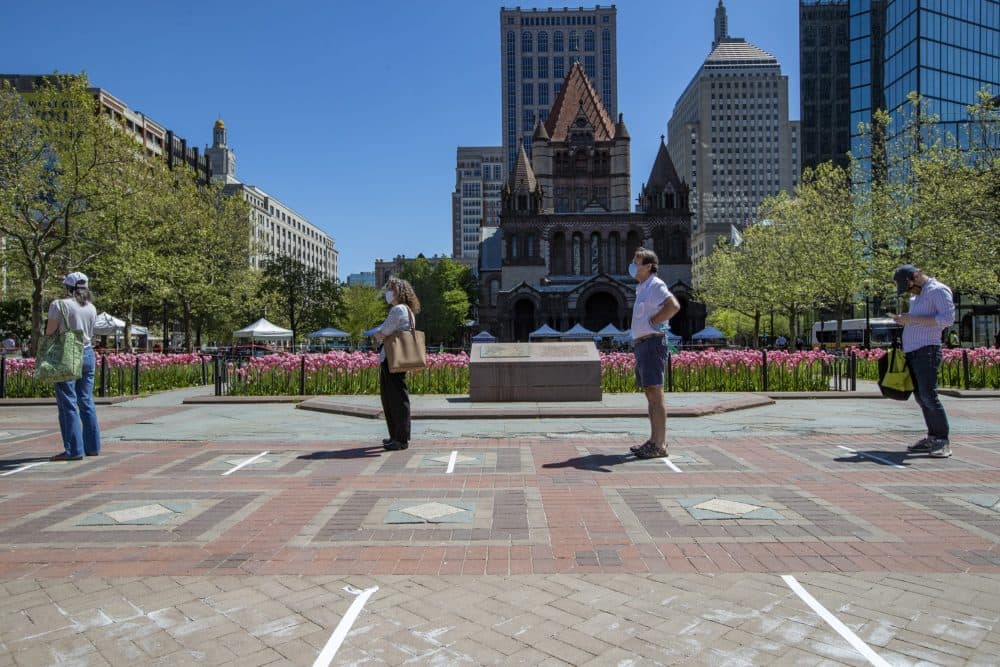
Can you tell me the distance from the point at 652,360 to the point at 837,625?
442 centimetres

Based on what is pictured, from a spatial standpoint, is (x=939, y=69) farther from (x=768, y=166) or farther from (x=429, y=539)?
(x=768, y=166)

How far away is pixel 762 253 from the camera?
45.6m

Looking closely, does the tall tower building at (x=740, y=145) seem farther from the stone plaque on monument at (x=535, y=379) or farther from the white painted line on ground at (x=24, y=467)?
the white painted line on ground at (x=24, y=467)

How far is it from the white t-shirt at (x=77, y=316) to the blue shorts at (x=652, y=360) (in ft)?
19.7

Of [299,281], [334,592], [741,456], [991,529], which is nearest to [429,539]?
[334,592]

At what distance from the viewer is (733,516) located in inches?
209

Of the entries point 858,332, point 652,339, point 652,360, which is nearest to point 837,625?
point 652,360

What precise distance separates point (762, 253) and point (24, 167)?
128 feet

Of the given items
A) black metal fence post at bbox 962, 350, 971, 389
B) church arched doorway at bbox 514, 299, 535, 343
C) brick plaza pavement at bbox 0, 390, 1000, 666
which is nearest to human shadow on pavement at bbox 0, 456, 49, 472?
brick plaza pavement at bbox 0, 390, 1000, 666

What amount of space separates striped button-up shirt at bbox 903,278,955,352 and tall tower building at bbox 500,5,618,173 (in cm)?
15094

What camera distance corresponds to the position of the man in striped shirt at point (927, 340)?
761 centimetres

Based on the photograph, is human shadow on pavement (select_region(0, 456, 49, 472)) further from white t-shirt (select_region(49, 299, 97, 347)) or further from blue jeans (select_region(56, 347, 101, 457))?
white t-shirt (select_region(49, 299, 97, 347))

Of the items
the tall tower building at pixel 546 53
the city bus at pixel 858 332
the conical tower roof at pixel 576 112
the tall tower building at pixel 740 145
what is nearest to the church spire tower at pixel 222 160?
the tall tower building at pixel 546 53

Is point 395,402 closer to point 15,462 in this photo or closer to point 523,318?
point 15,462
